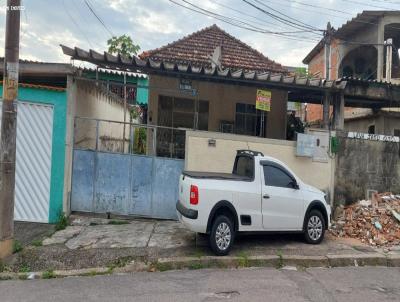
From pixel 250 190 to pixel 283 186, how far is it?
0.89 metres

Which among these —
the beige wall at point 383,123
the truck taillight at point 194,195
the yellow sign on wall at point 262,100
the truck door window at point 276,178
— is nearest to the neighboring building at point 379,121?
the beige wall at point 383,123

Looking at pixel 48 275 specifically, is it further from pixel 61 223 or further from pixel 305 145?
pixel 305 145

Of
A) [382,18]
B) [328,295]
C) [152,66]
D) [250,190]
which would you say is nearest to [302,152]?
[250,190]

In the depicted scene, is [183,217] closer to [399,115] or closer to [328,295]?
[328,295]

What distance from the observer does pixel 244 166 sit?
26.2ft

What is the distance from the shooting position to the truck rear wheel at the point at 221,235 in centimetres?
698

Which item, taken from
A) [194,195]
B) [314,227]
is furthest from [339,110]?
[194,195]

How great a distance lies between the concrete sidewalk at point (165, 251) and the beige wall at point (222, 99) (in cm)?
480

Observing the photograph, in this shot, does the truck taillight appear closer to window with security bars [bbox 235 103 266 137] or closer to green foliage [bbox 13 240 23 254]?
green foliage [bbox 13 240 23 254]

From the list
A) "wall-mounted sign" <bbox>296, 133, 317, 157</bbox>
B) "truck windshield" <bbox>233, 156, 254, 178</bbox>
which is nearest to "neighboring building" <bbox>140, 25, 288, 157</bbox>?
"wall-mounted sign" <bbox>296, 133, 317, 157</bbox>

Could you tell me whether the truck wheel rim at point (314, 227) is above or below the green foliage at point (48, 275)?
above

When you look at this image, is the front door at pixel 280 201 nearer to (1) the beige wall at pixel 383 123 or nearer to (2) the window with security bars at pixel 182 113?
(2) the window with security bars at pixel 182 113

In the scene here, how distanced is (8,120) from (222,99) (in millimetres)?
7398

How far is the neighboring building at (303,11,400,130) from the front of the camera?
1792 centimetres
